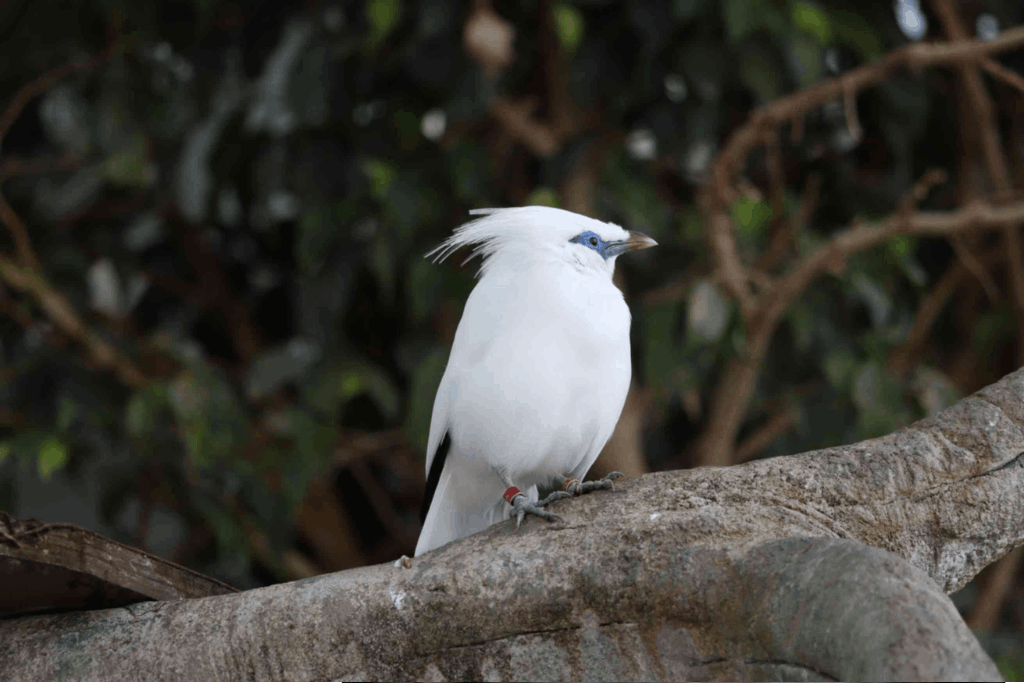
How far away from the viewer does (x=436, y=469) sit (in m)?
2.96

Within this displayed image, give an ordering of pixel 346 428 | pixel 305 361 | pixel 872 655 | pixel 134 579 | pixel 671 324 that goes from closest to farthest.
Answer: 1. pixel 872 655
2. pixel 134 579
3. pixel 671 324
4. pixel 305 361
5. pixel 346 428

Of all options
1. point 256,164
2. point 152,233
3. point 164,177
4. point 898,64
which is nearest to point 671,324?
point 898,64

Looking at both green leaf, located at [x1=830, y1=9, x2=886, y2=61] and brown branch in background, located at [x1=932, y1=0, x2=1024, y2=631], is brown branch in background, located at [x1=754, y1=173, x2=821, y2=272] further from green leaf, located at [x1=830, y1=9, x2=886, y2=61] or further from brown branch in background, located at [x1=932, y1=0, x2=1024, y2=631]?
brown branch in background, located at [x1=932, y1=0, x2=1024, y2=631]

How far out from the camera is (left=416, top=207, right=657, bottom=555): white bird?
8.41ft

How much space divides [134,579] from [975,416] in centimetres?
172

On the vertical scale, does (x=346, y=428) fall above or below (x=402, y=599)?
above

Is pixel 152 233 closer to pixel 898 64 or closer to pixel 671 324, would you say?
pixel 671 324

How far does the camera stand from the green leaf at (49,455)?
4074mm

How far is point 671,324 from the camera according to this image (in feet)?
14.2

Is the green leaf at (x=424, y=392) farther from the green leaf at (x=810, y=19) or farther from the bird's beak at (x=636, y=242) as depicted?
the green leaf at (x=810, y=19)

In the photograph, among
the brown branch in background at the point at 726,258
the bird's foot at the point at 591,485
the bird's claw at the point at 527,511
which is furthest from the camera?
the brown branch in background at the point at 726,258

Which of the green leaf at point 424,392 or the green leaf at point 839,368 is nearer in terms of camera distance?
the green leaf at point 424,392

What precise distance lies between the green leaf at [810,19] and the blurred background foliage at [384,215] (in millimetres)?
18

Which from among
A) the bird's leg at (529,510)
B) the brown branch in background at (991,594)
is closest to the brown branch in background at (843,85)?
the bird's leg at (529,510)
